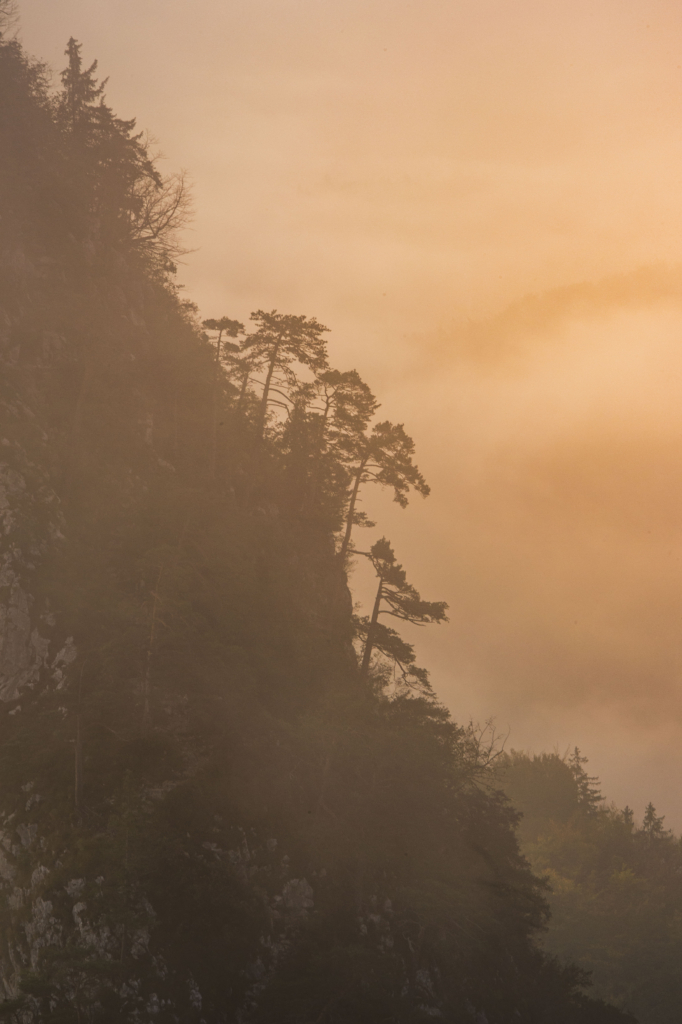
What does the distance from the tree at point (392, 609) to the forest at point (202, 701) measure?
0.18 m

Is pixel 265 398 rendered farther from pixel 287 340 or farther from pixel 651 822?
pixel 651 822

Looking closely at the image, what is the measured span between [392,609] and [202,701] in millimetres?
12143

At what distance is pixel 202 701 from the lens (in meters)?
39.9

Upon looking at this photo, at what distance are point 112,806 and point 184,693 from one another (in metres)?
→ 6.98

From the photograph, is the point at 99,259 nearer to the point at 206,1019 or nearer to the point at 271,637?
the point at 271,637

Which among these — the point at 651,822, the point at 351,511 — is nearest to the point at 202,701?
the point at 351,511

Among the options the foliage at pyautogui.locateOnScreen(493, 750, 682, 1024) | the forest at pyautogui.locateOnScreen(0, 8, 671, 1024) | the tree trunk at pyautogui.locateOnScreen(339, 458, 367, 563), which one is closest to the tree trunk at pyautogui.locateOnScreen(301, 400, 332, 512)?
the forest at pyautogui.locateOnScreen(0, 8, 671, 1024)

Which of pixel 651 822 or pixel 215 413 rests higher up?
pixel 215 413

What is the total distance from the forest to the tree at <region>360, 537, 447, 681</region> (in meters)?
0.18

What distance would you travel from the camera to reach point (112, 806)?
111 ft

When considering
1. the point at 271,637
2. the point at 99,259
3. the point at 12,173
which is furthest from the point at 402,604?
the point at 12,173

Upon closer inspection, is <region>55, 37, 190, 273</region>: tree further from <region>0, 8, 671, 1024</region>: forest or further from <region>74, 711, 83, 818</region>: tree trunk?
<region>74, 711, 83, 818</region>: tree trunk

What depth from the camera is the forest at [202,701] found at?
31688 mm

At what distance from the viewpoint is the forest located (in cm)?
3169
